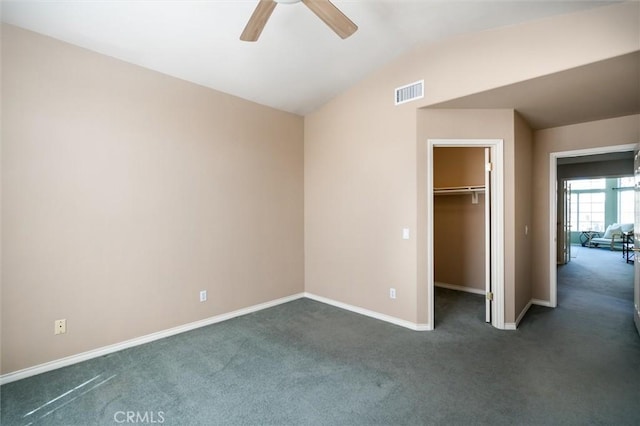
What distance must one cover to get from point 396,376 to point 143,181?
3001mm

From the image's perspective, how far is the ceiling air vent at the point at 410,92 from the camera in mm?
3221

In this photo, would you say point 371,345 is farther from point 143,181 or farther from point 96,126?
point 96,126

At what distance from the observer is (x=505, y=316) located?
3.29 meters

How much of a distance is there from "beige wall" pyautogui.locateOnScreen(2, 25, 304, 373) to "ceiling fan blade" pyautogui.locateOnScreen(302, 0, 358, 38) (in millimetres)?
1951

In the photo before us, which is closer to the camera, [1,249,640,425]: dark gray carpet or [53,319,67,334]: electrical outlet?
[1,249,640,425]: dark gray carpet

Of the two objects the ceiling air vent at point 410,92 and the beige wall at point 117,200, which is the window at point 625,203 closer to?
Result: the ceiling air vent at point 410,92

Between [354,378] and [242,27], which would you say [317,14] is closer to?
[242,27]

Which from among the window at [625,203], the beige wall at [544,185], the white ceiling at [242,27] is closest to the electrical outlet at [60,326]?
the white ceiling at [242,27]

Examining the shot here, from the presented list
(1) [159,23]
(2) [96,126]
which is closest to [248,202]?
(2) [96,126]

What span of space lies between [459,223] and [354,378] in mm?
3450

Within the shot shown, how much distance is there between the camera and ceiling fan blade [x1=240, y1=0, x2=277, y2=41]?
191cm

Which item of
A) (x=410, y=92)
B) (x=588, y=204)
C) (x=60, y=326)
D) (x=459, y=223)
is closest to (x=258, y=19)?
(x=410, y=92)

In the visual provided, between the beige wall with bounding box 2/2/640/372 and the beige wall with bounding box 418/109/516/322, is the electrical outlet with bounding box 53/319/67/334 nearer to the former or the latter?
the beige wall with bounding box 2/2/640/372

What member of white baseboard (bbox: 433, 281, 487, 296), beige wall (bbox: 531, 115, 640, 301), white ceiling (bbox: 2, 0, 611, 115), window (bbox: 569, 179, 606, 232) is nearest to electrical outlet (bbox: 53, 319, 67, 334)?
white ceiling (bbox: 2, 0, 611, 115)
